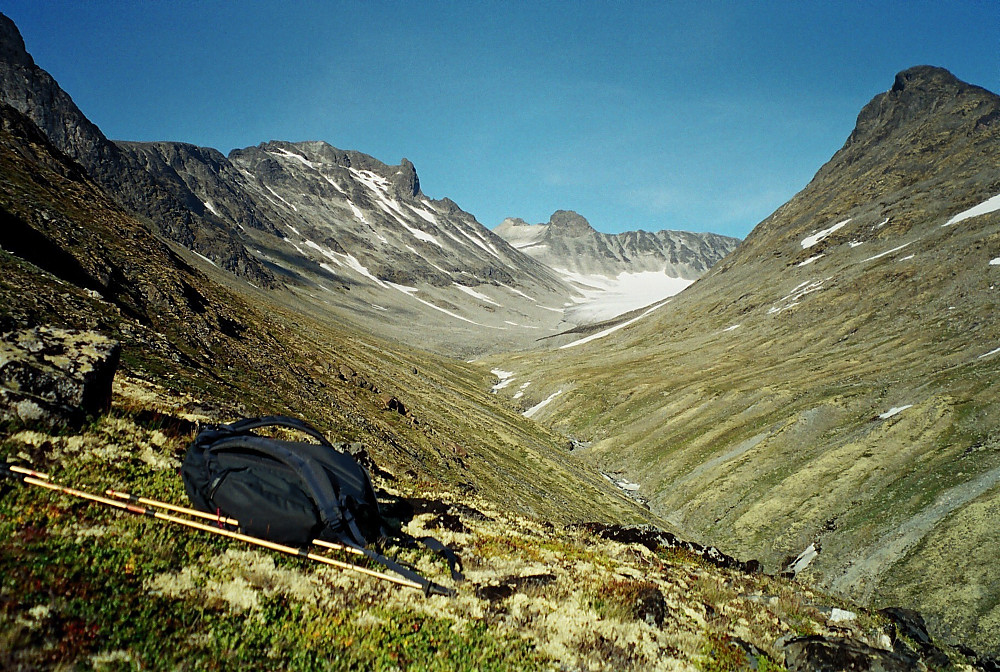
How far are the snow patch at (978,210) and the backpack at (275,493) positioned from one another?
152114 millimetres

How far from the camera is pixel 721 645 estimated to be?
418 inches

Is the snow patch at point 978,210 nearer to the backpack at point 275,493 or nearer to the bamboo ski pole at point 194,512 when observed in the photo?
the backpack at point 275,493

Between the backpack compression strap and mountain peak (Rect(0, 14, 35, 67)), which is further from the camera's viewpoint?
mountain peak (Rect(0, 14, 35, 67))

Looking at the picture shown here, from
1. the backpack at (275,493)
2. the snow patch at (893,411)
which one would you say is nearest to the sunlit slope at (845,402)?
the snow patch at (893,411)

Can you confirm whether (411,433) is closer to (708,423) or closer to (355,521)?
(355,521)

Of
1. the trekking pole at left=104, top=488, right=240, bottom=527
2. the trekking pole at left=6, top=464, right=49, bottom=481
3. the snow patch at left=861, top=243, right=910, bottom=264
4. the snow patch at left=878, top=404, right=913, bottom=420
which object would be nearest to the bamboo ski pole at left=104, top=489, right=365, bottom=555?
the trekking pole at left=104, top=488, right=240, bottom=527

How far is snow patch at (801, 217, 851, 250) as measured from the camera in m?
149

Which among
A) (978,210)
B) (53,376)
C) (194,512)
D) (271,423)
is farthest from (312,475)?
(978,210)

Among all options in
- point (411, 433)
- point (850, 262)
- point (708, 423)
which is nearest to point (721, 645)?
point (411, 433)

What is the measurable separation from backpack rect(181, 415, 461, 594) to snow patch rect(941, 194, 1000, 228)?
15211cm

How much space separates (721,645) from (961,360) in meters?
62.5

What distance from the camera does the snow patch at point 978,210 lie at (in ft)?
355

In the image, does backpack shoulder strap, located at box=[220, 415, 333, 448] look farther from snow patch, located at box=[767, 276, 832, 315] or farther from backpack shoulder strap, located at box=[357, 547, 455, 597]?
snow patch, located at box=[767, 276, 832, 315]

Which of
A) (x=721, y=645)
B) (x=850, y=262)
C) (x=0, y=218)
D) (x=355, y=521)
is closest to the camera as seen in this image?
(x=355, y=521)
